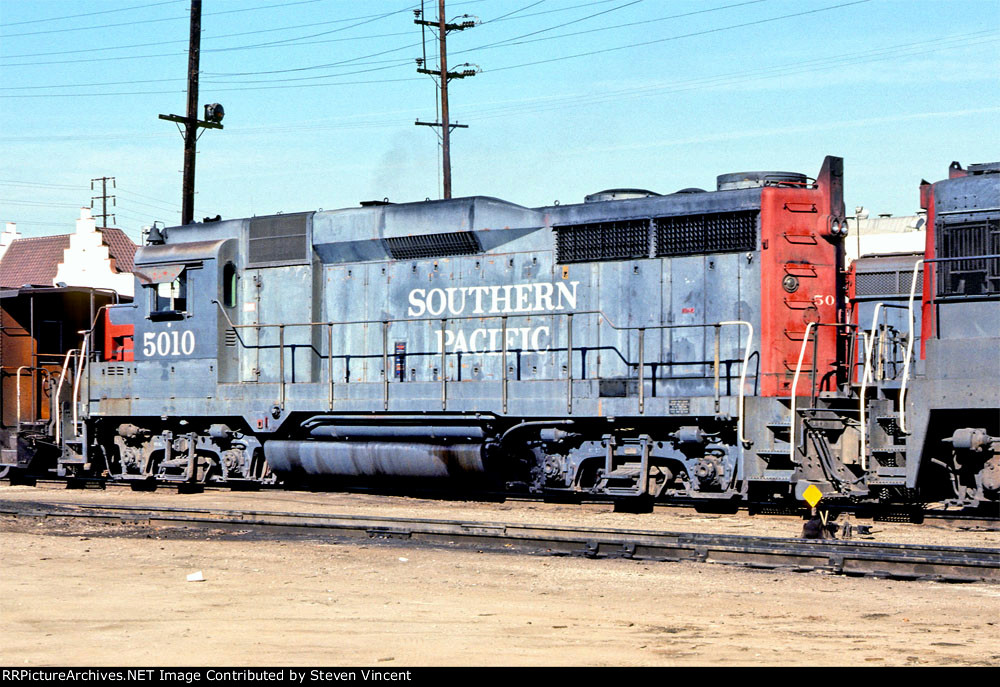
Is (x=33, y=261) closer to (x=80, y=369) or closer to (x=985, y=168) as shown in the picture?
(x=80, y=369)

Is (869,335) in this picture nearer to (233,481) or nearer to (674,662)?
(674,662)

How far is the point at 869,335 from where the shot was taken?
13.1 m

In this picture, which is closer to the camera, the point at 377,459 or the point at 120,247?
the point at 377,459

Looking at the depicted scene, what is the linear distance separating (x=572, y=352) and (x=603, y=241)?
1.41 metres

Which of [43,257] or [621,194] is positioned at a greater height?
[43,257]

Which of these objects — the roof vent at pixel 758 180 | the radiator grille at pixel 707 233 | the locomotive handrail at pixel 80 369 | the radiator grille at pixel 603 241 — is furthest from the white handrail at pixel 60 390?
the roof vent at pixel 758 180

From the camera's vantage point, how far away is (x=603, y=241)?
15.0 meters

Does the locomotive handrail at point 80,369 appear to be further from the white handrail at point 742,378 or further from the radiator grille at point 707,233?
the white handrail at point 742,378

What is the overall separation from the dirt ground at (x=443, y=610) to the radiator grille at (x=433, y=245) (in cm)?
511

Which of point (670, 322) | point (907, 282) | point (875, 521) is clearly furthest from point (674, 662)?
point (907, 282)

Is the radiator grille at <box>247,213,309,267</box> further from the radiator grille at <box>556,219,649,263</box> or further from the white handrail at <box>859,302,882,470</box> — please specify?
the white handrail at <box>859,302,882,470</box>

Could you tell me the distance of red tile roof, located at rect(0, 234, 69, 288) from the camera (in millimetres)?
52031

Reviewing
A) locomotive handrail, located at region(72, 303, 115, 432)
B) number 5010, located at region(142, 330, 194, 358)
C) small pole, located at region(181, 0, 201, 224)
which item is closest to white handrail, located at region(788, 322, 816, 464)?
number 5010, located at region(142, 330, 194, 358)

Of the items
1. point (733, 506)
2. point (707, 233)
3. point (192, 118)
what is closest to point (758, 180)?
point (707, 233)
